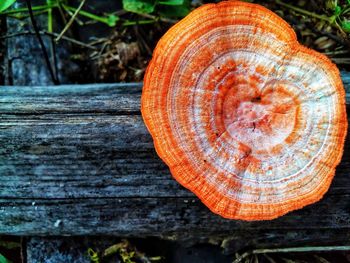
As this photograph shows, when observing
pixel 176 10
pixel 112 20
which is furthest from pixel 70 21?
pixel 176 10

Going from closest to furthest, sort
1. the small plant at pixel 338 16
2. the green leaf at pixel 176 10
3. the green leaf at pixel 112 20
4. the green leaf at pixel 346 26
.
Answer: the green leaf at pixel 346 26 → the small plant at pixel 338 16 → the green leaf at pixel 176 10 → the green leaf at pixel 112 20

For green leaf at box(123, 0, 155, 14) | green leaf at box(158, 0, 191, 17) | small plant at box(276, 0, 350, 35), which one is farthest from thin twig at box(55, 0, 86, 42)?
small plant at box(276, 0, 350, 35)

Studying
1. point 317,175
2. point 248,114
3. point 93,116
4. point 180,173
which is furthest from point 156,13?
point 317,175

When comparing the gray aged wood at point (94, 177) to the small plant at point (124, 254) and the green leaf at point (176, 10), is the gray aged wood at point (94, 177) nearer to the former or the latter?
the small plant at point (124, 254)

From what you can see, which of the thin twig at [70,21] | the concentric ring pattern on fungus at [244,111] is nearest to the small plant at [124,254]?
the concentric ring pattern on fungus at [244,111]

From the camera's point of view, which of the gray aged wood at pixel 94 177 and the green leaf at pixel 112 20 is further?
the green leaf at pixel 112 20

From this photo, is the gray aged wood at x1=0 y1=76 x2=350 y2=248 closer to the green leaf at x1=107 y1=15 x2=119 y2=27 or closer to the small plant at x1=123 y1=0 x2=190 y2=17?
the small plant at x1=123 y1=0 x2=190 y2=17

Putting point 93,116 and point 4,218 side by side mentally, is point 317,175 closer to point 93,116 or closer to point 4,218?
point 93,116
